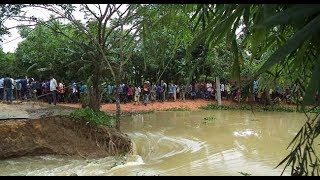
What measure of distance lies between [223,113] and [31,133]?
39.8ft

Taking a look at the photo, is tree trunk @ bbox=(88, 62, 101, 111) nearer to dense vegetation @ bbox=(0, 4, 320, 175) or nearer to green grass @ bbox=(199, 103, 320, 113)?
dense vegetation @ bbox=(0, 4, 320, 175)

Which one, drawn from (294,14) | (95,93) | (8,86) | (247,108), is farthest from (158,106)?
(294,14)

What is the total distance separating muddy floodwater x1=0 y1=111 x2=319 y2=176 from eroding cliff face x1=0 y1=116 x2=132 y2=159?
246mm

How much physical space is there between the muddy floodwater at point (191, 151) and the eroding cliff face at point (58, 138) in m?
0.25

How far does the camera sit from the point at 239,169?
8.92m

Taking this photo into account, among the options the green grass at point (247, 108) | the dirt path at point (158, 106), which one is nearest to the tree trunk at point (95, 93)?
the dirt path at point (158, 106)

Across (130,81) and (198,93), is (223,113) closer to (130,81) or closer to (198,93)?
(198,93)

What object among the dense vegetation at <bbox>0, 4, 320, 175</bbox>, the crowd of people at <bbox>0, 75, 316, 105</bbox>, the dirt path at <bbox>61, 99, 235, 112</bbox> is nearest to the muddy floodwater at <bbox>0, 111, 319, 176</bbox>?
the dense vegetation at <bbox>0, 4, 320, 175</bbox>

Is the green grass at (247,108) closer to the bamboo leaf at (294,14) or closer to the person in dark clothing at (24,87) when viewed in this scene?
the person in dark clothing at (24,87)

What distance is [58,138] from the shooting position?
10.2 metres

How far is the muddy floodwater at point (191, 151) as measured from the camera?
8.83 m

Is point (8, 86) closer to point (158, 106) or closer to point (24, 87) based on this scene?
point (24, 87)

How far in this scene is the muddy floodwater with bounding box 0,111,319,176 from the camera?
8.83 metres

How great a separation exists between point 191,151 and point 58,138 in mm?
3369
